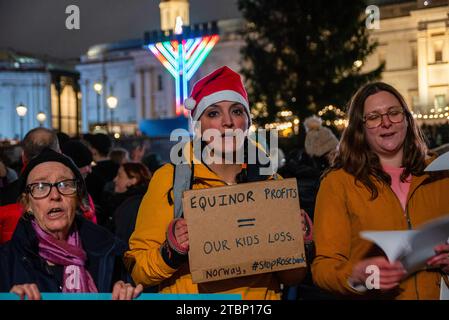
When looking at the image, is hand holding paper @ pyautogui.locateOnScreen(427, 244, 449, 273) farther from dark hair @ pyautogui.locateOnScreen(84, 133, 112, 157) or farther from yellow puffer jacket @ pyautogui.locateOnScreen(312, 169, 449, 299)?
dark hair @ pyautogui.locateOnScreen(84, 133, 112, 157)

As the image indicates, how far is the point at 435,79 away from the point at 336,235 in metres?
37.1

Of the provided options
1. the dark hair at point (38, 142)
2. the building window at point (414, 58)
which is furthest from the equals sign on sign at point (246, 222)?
the building window at point (414, 58)

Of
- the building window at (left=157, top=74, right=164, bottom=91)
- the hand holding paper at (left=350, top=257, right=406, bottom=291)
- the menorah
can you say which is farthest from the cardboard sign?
the building window at (left=157, top=74, right=164, bottom=91)

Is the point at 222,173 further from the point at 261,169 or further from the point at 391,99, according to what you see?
the point at 391,99

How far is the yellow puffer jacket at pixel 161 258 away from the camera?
8.37 ft

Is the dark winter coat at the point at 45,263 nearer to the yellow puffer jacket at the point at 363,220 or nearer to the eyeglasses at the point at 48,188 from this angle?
the eyeglasses at the point at 48,188

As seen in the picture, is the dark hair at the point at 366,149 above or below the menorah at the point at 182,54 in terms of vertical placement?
below

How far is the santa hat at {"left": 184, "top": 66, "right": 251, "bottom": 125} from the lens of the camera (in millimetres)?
2744

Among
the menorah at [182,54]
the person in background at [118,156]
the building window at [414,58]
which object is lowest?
the person in background at [118,156]

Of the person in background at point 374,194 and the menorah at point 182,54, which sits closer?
the person in background at point 374,194

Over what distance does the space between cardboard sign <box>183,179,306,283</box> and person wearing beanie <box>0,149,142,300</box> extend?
1.55ft

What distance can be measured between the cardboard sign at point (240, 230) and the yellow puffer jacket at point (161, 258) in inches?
7.1

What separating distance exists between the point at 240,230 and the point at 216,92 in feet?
2.12
